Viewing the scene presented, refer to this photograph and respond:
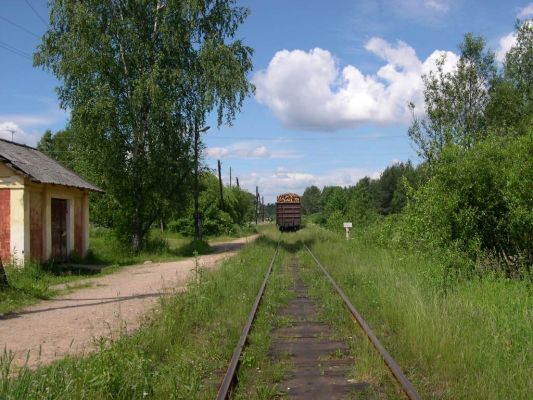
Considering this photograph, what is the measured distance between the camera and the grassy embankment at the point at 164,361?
493cm

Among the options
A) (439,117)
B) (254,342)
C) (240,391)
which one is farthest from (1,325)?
(439,117)

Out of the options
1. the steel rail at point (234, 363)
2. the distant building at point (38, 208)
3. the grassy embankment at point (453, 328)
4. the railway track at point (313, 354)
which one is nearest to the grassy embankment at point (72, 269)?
the distant building at point (38, 208)

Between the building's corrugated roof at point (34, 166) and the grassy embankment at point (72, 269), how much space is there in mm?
2713

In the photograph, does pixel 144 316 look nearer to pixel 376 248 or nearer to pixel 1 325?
pixel 1 325

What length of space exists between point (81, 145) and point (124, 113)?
8.82ft

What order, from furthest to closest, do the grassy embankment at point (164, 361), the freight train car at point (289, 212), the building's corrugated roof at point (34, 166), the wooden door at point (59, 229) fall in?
the freight train car at point (289, 212) → the wooden door at point (59, 229) → the building's corrugated roof at point (34, 166) → the grassy embankment at point (164, 361)

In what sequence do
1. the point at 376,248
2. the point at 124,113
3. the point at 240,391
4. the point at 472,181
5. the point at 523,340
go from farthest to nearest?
the point at 124,113 < the point at 376,248 < the point at 472,181 < the point at 523,340 < the point at 240,391

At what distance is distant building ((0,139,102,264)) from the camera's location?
618 inches

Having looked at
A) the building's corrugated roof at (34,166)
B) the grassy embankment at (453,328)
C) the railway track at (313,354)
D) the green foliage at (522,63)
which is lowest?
the railway track at (313,354)

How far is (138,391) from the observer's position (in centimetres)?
518

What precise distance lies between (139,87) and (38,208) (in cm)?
739

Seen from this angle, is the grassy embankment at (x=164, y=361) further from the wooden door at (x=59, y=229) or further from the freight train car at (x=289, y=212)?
the freight train car at (x=289, y=212)

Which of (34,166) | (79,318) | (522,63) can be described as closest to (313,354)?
(79,318)

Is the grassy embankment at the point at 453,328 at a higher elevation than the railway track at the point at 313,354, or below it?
higher
